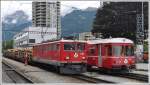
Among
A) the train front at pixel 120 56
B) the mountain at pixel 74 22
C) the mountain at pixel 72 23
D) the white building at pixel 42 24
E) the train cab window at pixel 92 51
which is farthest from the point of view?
the white building at pixel 42 24

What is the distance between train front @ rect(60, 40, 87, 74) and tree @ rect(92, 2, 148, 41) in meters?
8.81

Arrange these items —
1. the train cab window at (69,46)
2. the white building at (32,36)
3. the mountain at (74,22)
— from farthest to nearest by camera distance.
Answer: the white building at (32,36) → the mountain at (74,22) → the train cab window at (69,46)

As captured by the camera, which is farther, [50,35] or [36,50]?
[50,35]

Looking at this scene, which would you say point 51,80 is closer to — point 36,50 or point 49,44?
point 49,44

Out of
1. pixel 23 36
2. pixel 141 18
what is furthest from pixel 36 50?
pixel 141 18

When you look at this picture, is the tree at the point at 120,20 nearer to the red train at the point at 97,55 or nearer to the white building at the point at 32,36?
the white building at the point at 32,36

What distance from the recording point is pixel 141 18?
31109 millimetres

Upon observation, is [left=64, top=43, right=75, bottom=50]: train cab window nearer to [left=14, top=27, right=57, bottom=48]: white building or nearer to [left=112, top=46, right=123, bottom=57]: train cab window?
[left=112, top=46, right=123, bottom=57]: train cab window

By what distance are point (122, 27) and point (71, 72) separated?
10259mm

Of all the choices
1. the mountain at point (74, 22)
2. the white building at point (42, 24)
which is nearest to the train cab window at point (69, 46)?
the white building at point (42, 24)

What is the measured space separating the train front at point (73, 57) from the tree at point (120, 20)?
8808mm

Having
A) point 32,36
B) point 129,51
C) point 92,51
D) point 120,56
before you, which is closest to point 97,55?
point 92,51

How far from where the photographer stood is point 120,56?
70.1 feet

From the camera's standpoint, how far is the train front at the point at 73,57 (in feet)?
70.7
